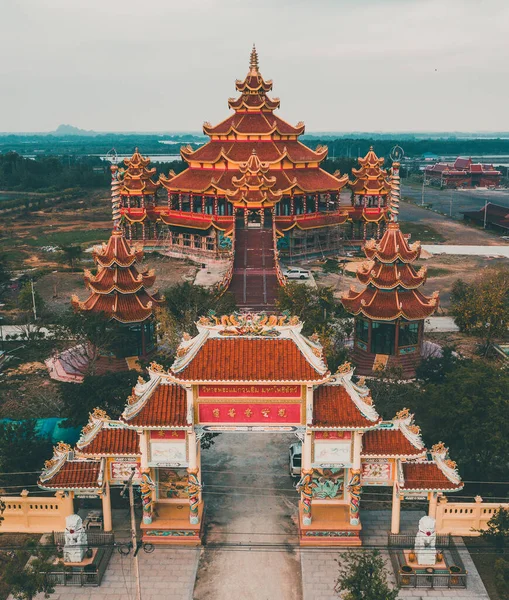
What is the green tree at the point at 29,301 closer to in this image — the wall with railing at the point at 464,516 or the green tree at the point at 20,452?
the green tree at the point at 20,452

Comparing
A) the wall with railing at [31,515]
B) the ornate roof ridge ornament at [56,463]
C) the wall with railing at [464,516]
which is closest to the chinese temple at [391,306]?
the wall with railing at [464,516]

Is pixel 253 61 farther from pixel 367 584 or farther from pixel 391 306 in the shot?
pixel 367 584

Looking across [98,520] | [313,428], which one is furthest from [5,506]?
[313,428]

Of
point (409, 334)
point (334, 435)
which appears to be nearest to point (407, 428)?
point (334, 435)

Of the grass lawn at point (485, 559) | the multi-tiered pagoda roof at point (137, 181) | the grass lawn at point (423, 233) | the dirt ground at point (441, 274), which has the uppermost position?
the multi-tiered pagoda roof at point (137, 181)

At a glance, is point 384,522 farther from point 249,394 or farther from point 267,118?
point 267,118
